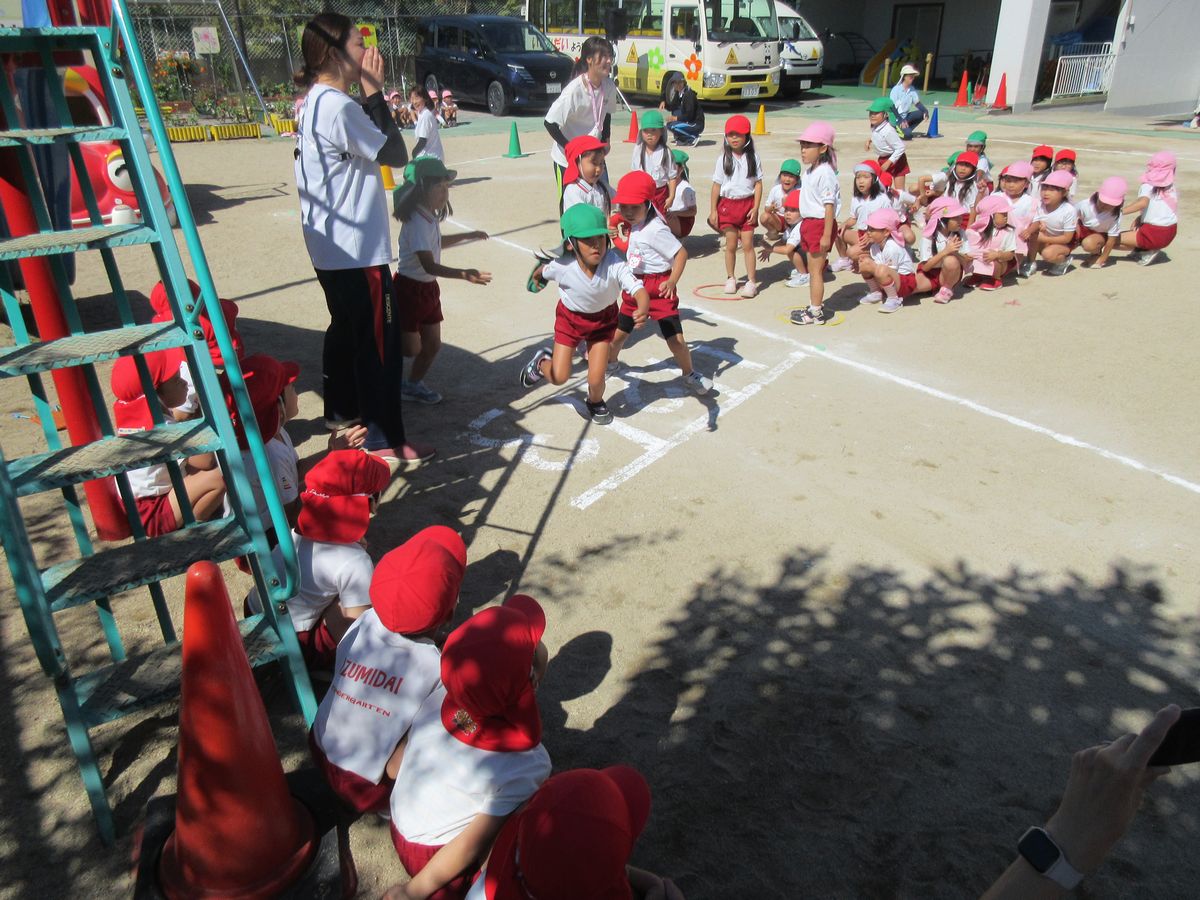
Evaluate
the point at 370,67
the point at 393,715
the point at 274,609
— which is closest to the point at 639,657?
the point at 393,715

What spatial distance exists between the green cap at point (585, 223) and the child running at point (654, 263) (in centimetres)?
65

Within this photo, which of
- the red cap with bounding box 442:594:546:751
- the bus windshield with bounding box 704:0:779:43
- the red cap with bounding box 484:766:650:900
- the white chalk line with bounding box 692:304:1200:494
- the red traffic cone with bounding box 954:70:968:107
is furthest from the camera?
the red traffic cone with bounding box 954:70:968:107

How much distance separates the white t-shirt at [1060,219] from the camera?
834cm

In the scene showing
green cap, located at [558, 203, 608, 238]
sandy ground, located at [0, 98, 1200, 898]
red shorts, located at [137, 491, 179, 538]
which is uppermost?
green cap, located at [558, 203, 608, 238]

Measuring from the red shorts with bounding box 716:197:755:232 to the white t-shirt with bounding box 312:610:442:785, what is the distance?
6497mm

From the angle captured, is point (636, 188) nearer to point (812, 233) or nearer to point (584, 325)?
point (584, 325)

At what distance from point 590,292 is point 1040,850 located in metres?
4.21

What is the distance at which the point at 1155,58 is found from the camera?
69.3 feet

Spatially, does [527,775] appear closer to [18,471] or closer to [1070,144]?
[18,471]

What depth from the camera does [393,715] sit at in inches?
101

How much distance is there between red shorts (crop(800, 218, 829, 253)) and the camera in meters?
7.36

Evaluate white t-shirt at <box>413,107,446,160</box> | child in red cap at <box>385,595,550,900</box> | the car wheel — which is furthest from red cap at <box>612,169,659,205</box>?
the car wheel

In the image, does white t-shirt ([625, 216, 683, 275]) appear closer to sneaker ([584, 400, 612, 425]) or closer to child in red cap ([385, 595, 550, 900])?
sneaker ([584, 400, 612, 425])

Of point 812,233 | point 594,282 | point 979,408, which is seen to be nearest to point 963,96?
point 812,233
